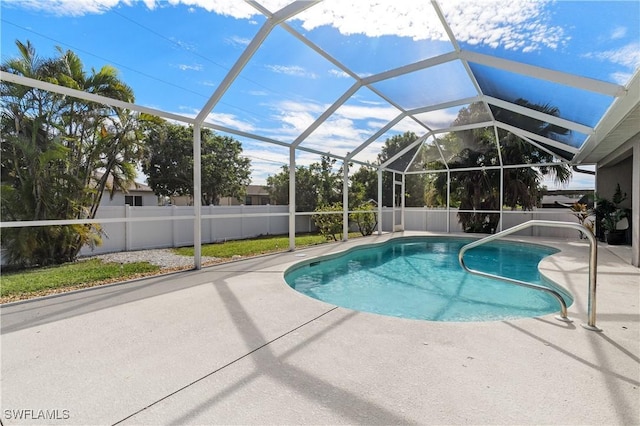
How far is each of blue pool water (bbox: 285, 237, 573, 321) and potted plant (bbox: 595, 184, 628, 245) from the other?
158 centimetres

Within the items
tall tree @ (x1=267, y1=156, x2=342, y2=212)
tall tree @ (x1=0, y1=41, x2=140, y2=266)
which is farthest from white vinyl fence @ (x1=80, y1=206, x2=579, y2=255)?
tall tree @ (x1=267, y1=156, x2=342, y2=212)

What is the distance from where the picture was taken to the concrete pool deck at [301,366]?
1800 millimetres

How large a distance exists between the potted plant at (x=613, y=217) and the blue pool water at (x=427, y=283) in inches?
62.1

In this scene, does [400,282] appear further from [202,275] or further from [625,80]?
[625,80]

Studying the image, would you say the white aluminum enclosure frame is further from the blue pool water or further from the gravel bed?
the gravel bed

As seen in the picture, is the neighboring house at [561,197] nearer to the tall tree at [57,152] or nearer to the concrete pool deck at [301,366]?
the concrete pool deck at [301,366]

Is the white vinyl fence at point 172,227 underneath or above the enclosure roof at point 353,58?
underneath

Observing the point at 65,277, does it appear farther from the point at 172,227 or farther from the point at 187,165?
the point at 187,165

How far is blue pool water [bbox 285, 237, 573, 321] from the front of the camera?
15.6ft

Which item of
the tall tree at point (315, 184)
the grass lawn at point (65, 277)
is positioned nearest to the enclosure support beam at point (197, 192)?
the grass lawn at point (65, 277)

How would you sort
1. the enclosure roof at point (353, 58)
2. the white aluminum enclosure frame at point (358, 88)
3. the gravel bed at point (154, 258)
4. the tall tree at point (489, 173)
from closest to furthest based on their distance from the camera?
the enclosure roof at point (353, 58) < the white aluminum enclosure frame at point (358, 88) < the gravel bed at point (154, 258) < the tall tree at point (489, 173)

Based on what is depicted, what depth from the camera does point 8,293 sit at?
15.8 ft

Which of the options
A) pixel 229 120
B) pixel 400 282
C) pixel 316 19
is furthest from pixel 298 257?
pixel 316 19

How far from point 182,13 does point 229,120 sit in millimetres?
2045
